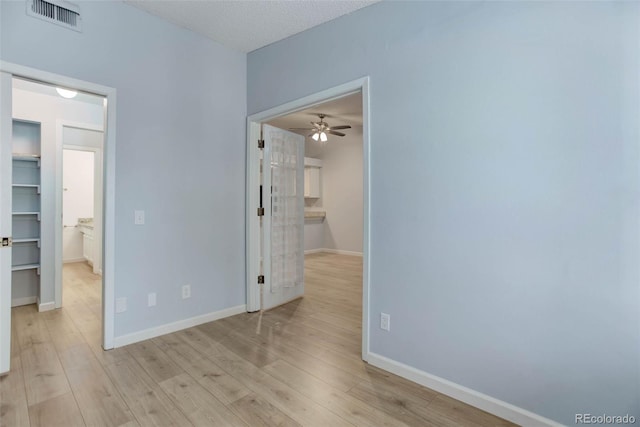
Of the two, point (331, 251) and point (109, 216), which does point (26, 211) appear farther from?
point (331, 251)

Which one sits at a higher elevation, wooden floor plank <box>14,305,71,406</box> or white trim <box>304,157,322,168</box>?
white trim <box>304,157,322,168</box>

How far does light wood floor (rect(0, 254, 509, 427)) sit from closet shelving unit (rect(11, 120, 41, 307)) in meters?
0.61

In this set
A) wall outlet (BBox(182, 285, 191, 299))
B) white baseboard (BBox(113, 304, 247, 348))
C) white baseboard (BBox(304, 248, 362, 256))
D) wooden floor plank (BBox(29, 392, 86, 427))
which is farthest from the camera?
white baseboard (BBox(304, 248, 362, 256))

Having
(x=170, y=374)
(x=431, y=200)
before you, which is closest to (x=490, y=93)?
(x=431, y=200)

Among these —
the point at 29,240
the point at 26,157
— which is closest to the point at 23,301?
the point at 29,240

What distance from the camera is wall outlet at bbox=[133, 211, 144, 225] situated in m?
2.57

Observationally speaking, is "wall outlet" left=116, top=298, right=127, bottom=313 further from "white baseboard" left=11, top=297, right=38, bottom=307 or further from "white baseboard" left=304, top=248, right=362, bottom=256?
"white baseboard" left=304, top=248, right=362, bottom=256

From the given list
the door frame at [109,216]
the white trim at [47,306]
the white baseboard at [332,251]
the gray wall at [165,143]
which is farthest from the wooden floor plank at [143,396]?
the white baseboard at [332,251]

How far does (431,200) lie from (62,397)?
2.64 m

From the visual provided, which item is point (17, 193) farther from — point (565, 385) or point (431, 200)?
point (565, 385)

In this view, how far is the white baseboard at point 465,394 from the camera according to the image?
1.62 meters

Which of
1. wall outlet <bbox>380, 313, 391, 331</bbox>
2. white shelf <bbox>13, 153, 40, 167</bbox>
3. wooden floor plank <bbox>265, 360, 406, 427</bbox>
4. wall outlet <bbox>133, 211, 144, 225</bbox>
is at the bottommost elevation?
wooden floor plank <bbox>265, 360, 406, 427</bbox>

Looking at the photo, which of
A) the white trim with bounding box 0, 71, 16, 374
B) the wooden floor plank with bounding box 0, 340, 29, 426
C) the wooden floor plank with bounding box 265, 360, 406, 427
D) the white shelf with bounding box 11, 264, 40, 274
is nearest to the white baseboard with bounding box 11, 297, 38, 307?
the white shelf with bounding box 11, 264, 40, 274

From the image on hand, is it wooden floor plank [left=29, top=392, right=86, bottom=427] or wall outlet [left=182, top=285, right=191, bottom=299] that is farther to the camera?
wall outlet [left=182, top=285, right=191, bottom=299]
